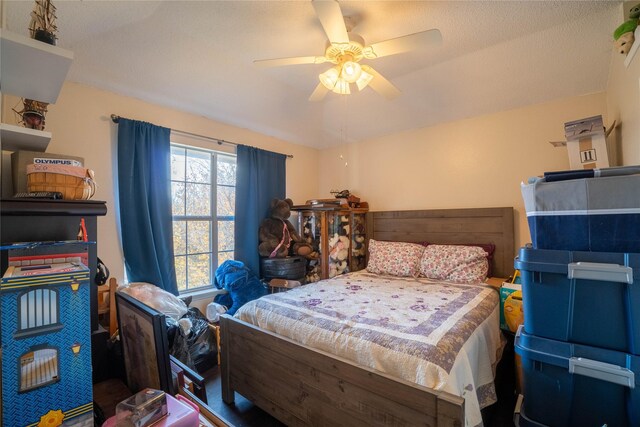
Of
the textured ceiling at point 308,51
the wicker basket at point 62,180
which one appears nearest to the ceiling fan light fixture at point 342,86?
the textured ceiling at point 308,51

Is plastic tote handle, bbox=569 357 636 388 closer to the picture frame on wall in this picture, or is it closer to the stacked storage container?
the stacked storage container

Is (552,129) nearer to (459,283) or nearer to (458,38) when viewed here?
(458,38)

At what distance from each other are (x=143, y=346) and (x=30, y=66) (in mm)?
1071

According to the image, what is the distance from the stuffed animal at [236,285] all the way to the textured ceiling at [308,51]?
1.66 m

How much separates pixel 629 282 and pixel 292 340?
60.9 inches

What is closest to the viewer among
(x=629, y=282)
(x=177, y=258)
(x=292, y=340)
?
(x=629, y=282)

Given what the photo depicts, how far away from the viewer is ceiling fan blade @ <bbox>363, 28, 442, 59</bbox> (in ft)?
4.93

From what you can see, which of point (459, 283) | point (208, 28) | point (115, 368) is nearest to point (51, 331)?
point (115, 368)

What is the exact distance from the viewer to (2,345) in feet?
2.34

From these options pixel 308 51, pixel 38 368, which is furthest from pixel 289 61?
pixel 38 368

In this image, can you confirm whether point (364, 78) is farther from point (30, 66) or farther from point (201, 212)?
point (201, 212)

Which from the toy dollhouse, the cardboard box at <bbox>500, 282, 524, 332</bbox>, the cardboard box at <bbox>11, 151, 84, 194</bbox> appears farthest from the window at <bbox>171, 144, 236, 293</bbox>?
the cardboard box at <bbox>500, 282, 524, 332</bbox>

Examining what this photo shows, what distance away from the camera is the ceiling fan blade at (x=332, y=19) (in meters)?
1.35

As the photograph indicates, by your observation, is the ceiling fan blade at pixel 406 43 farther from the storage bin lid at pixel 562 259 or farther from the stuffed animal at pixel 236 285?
the stuffed animal at pixel 236 285
